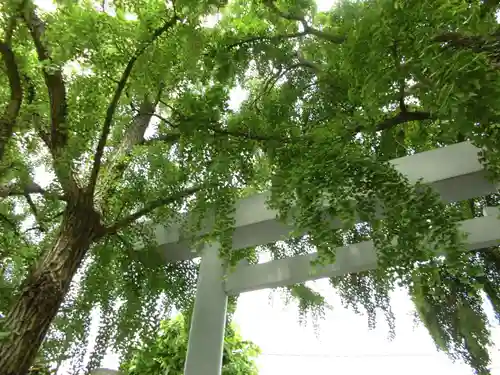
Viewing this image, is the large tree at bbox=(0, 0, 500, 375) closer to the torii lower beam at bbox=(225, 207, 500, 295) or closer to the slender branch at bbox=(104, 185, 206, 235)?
the slender branch at bbox=(104, 185, 206, 235)

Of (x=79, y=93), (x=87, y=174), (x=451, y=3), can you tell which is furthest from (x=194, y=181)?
(x=451, y=3)

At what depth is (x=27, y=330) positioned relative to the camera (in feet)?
4.04

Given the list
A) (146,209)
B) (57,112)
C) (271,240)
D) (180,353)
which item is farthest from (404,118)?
(180,353)

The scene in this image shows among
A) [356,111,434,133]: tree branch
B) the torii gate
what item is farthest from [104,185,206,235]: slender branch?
[356,111,434,133]: tree branch

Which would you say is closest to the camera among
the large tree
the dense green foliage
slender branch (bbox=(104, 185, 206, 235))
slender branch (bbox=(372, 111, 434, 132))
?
the large tree

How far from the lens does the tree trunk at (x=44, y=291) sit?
47.2 inches

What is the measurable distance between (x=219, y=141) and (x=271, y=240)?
2.05 ft

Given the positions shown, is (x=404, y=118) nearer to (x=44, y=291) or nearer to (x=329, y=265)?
(x=329, y=265)

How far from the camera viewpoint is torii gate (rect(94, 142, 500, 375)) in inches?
62.9

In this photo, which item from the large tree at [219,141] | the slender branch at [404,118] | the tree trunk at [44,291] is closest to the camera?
the large tree at [219,141]

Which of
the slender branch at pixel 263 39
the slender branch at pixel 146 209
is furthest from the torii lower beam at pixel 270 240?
the slender branch at pixel 263 39

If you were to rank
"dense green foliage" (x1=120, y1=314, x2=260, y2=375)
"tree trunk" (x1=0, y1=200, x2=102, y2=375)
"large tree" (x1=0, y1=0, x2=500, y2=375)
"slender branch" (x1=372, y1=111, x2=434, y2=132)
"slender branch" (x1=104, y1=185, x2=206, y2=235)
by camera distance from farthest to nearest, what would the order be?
"dense green foliage" (x1=120, y1=314, x2=260, y2=375) < "slender branch" (x1=104, y1=185, x2=206, y2=235) < "slender branch" (x1=372, y1=111, x2=434, y2=132) < "tree trunk" (x1=0, y1=200, x2=102, y2=375) < "large tree" (x1=0, y1=0, x2=500, y2=375)

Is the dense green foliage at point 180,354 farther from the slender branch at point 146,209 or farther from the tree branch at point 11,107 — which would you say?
the tree branch at point 11,107

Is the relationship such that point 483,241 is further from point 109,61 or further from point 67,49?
point 67,49
